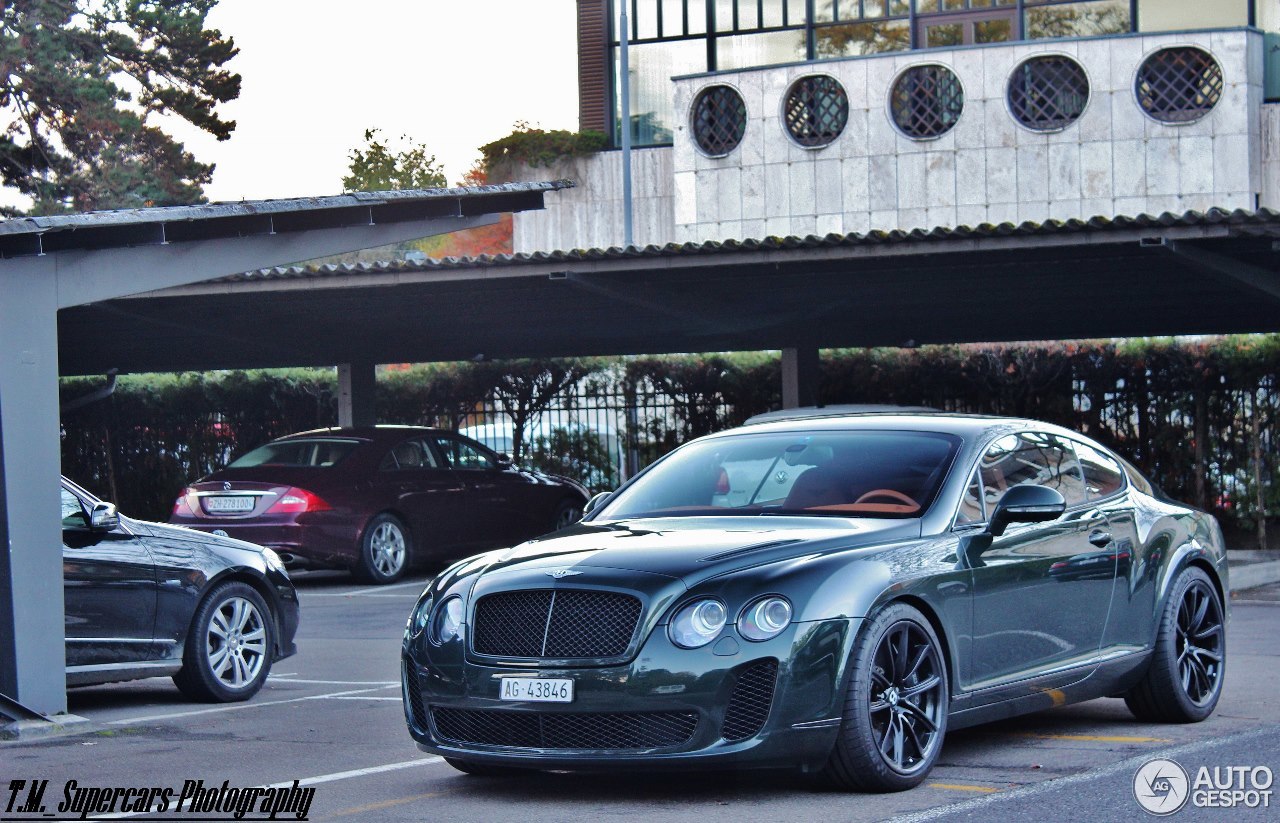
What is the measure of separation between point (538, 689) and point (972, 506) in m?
2.16

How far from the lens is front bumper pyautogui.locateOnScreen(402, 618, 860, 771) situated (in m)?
6.11

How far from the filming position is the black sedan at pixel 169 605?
9383mm

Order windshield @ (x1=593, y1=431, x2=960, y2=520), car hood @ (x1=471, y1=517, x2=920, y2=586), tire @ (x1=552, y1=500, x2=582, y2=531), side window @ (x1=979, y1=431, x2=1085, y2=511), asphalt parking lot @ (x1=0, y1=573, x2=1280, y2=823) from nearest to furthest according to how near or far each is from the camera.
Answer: asphalt parking lot @ (x1=0, y1=573, x2=1280, y2=823) → car hood @ (x1=471, y1=517, x2=920, y2=586) → windshield @ (x1=593, y1=431, x2=960, y2=520) → side window @ (x1=979, y1=431, x2=1085, y2=511) → tire @ (x1=552, y1=500, x2=582, y2=531)

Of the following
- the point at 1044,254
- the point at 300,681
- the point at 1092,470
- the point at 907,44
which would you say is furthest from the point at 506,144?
the point at 1092,470

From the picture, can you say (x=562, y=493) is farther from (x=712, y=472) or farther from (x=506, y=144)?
(x=506, y=144)

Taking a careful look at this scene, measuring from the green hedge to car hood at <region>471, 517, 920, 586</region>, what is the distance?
521 inches

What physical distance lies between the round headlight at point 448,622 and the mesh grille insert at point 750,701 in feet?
3.80

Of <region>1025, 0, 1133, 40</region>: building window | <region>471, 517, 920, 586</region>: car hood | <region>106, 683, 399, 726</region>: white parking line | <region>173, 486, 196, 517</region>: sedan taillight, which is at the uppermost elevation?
<region>1025, 0, 1133, 40</region>: building window

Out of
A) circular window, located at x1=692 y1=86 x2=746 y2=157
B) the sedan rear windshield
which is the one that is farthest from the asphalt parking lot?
circular window, located at x1=692 y1=86 x2=746 y2=157

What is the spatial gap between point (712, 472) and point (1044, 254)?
7.55 metres

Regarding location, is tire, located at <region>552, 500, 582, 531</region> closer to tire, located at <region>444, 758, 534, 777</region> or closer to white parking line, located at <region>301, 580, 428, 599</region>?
white parking line, located at <region>301, 580, 428, 599</region>

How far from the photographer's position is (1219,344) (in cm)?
1898

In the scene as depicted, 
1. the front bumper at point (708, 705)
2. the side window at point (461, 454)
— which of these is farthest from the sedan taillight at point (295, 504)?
the front bumper at point (708, 705)

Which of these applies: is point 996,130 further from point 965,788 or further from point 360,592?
point 965,788
